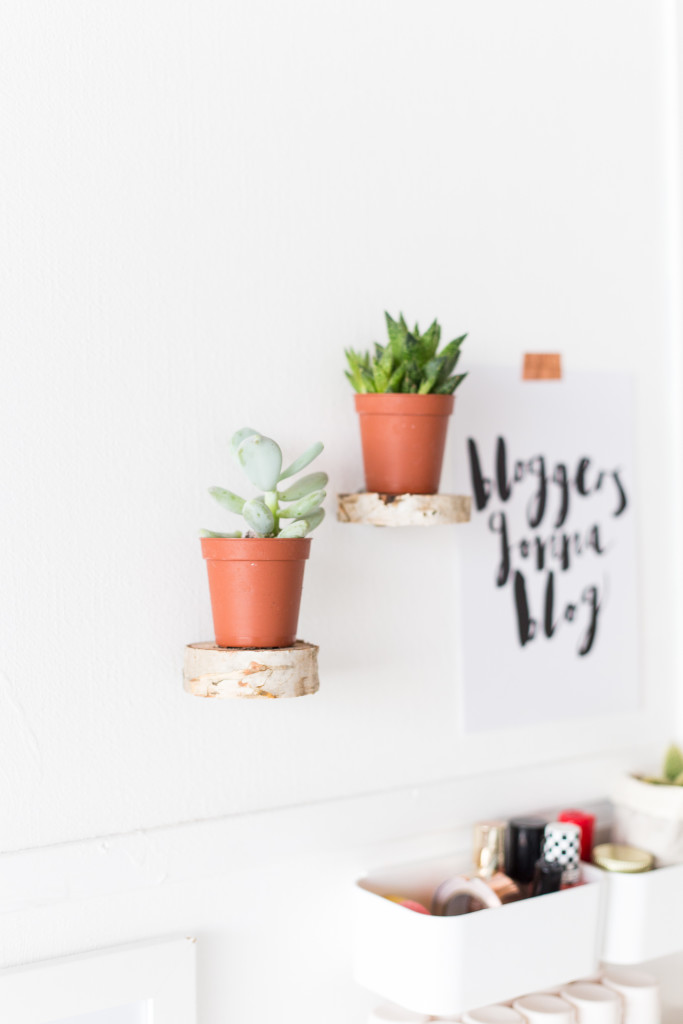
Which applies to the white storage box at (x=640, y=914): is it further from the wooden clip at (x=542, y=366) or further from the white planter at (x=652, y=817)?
the wooden clip at (x=542, y=366)

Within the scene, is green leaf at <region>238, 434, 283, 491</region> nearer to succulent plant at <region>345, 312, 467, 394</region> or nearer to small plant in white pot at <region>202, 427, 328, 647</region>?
small plant in white pot at <region>202, 427, 328, 647</region>

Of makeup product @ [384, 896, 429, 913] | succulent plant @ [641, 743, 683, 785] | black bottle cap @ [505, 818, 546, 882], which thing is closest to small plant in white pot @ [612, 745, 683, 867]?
succulent plant @ [641, 743, 683, 785]

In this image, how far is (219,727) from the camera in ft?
2.73

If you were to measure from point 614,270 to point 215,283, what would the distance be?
0.46 metres

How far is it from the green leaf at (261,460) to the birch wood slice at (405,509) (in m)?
0.11

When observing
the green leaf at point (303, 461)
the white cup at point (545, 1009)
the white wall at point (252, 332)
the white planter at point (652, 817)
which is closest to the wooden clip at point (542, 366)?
the white wall at point (252, 332)

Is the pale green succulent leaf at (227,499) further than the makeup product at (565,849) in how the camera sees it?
No

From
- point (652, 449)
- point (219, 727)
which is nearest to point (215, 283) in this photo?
point (219, 727)

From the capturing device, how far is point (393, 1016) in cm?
88

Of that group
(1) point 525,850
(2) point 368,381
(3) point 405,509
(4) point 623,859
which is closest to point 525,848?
(1) point 525,850

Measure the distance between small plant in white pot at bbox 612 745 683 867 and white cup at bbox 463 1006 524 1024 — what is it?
0.20 meters

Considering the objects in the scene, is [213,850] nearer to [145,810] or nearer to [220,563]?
[145,810]

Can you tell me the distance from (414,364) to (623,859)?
0.51 metres

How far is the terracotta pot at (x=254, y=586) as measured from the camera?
2.45 feet
